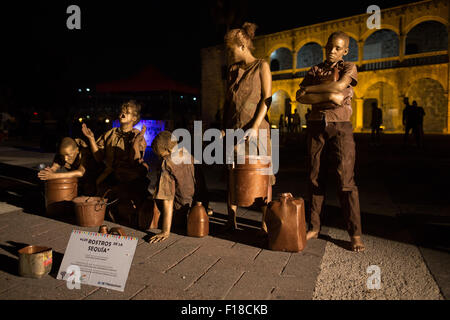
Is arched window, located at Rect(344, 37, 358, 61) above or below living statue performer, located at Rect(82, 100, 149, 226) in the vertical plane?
above

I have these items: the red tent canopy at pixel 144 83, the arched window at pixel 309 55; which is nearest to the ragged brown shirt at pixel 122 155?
the red tent canopy at pixel 144 83

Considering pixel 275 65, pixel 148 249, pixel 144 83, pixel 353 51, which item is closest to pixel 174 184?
pixel 148 249

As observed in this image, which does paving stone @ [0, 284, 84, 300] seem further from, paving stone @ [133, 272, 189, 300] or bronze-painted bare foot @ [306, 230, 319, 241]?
bronze-painted bare foot @ [306, 230, 319, 241]

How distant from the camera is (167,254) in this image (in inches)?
132

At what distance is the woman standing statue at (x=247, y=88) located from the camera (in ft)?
12.1

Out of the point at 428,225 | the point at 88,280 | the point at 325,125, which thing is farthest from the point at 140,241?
the point at 428,225

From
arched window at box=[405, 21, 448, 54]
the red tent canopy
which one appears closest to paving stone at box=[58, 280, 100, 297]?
the red tent canopy

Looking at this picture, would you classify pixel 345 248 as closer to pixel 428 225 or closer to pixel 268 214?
pixel 268 214

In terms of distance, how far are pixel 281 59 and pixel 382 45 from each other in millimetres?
9880

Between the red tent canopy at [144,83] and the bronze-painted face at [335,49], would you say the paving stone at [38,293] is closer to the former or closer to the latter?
the bronze-painted face at [335,49]

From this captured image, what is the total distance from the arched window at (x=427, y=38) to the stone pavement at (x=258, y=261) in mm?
29253

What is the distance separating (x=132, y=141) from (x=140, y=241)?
1335mm

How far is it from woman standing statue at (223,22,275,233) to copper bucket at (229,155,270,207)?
196 mm

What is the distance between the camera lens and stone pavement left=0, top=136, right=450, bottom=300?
258 centimetres
